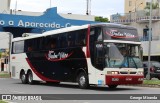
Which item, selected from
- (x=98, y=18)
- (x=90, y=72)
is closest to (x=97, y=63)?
(x=90, y=72)

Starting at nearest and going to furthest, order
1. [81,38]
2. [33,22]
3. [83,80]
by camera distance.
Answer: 1. [83,80]
2. [81,38]
3. [33,22]

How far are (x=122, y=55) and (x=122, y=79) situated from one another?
48.5 inches

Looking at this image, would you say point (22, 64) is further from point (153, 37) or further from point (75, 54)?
point (153, 37)

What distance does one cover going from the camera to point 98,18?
405ft

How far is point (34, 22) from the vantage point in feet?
136

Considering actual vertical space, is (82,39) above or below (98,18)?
below

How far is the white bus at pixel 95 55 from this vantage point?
22.7 m

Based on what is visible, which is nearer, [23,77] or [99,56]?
[99,56]

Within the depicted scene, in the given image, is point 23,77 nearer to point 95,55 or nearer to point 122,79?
point 95,55

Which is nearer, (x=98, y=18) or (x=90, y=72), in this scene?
(x=90, y=72)

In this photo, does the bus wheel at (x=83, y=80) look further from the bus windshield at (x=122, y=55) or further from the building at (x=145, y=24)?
the building at (x=145, y=24)

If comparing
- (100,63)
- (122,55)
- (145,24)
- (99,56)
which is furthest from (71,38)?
(145,24)

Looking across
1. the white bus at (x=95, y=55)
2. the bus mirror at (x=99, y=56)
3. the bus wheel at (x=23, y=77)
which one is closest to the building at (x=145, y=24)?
the bus wheel at (x=23, y=77)

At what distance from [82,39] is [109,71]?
2.81m
